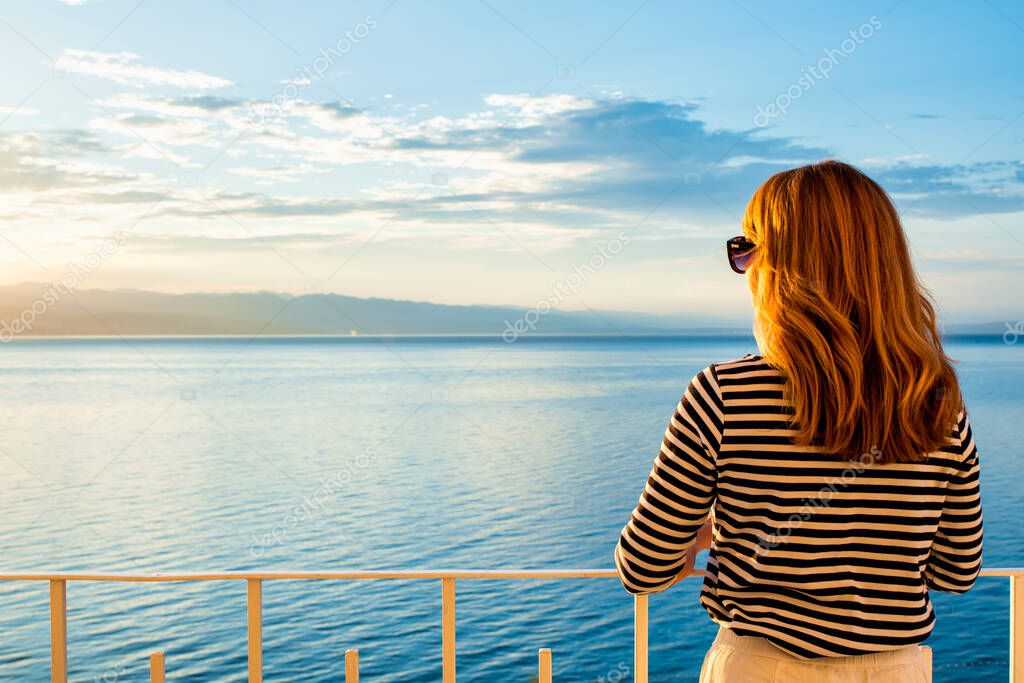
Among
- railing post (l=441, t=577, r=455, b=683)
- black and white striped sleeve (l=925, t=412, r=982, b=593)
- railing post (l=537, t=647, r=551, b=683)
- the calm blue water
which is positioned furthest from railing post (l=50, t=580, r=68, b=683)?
the calm blue water

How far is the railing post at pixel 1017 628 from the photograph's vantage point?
1.91 metres

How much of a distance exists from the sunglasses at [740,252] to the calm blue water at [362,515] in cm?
1231

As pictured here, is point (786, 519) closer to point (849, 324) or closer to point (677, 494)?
point (677, 494)

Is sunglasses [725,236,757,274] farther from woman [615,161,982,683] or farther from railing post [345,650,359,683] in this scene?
railing post [345,650,359,683]

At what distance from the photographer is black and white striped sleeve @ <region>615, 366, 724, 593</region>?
0.97m

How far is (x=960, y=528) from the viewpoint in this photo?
1.15 meters

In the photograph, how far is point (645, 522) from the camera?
3.43 ft

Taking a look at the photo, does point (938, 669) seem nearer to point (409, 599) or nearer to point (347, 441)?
point (409, 599)

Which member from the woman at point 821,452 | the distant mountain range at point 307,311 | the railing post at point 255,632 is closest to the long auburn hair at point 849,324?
the woman at point 821,452

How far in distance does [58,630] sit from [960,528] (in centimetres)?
205

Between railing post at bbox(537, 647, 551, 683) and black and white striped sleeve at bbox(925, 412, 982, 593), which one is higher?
black and white striped sleeve at bbox(925, 412, 982, 593)

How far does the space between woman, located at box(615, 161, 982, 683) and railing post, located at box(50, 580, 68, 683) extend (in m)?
1.60

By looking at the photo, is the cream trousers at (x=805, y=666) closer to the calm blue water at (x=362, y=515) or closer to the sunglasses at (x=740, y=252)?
the sunglasses at (x=740, y=252)

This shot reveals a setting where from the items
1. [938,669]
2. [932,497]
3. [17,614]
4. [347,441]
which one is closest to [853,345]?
[932,497]
